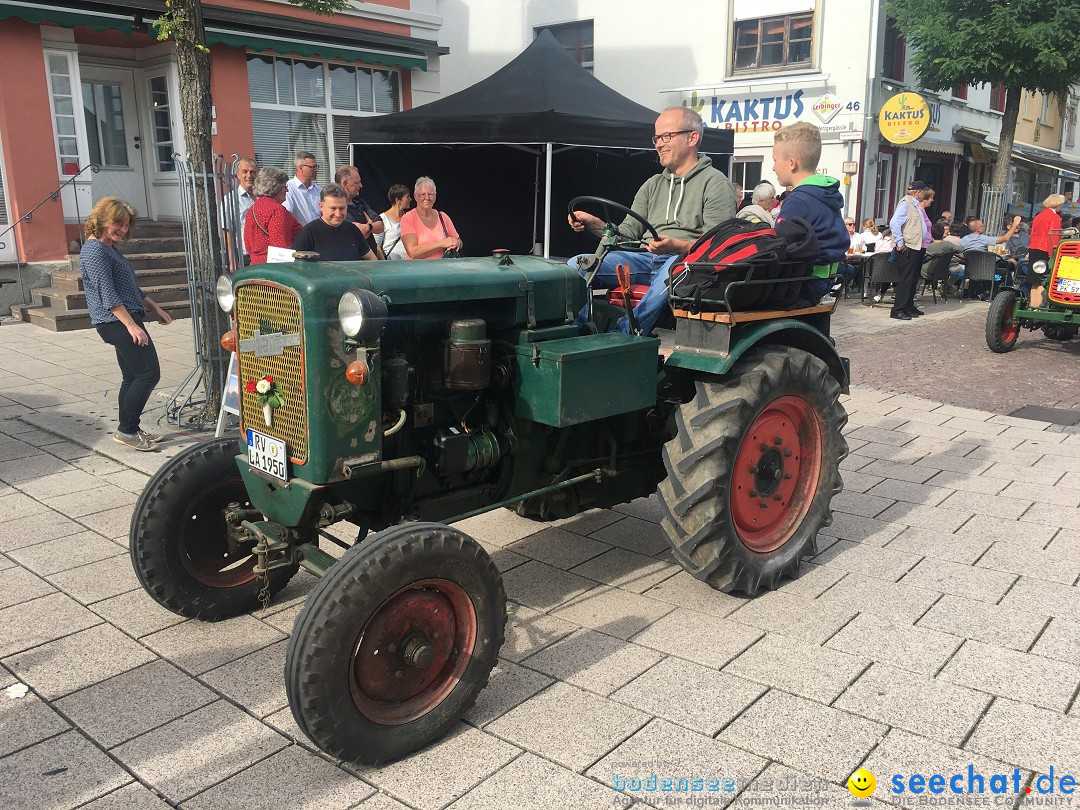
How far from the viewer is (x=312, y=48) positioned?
13.3m

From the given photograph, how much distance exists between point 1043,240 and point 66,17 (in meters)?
12.5

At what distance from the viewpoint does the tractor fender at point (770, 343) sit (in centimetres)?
350

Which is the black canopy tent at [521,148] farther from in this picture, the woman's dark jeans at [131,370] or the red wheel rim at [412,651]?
the red wheel rim at [412,651]

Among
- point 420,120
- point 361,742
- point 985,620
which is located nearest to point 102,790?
point 361,742

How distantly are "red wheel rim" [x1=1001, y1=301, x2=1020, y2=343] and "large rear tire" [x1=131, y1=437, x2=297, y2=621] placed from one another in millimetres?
8949

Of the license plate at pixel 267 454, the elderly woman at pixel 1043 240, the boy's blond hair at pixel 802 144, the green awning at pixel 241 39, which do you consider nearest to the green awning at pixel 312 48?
the green awning at pixel 241 39

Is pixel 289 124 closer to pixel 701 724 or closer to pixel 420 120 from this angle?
pixel 420 120

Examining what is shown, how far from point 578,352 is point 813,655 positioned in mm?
1427

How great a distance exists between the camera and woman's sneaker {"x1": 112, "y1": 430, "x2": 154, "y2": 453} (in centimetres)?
568

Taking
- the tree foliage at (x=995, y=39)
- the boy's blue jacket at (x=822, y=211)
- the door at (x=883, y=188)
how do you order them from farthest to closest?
the door at (x=883, y=188) < the tree foliage at (x=995, y=39) < the boy's blue jacket at (x=822, y=211)

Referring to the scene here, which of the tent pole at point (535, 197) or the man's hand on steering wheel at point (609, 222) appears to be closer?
the man's hand on steering wheel at point (609, 222)

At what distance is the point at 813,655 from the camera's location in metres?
3.21

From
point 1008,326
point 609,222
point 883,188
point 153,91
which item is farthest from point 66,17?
point 883,188

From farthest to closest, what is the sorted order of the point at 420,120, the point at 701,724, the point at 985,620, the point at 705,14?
the point at 705,14
the point at 420,120
the point at 985,620
the point at 701,724
